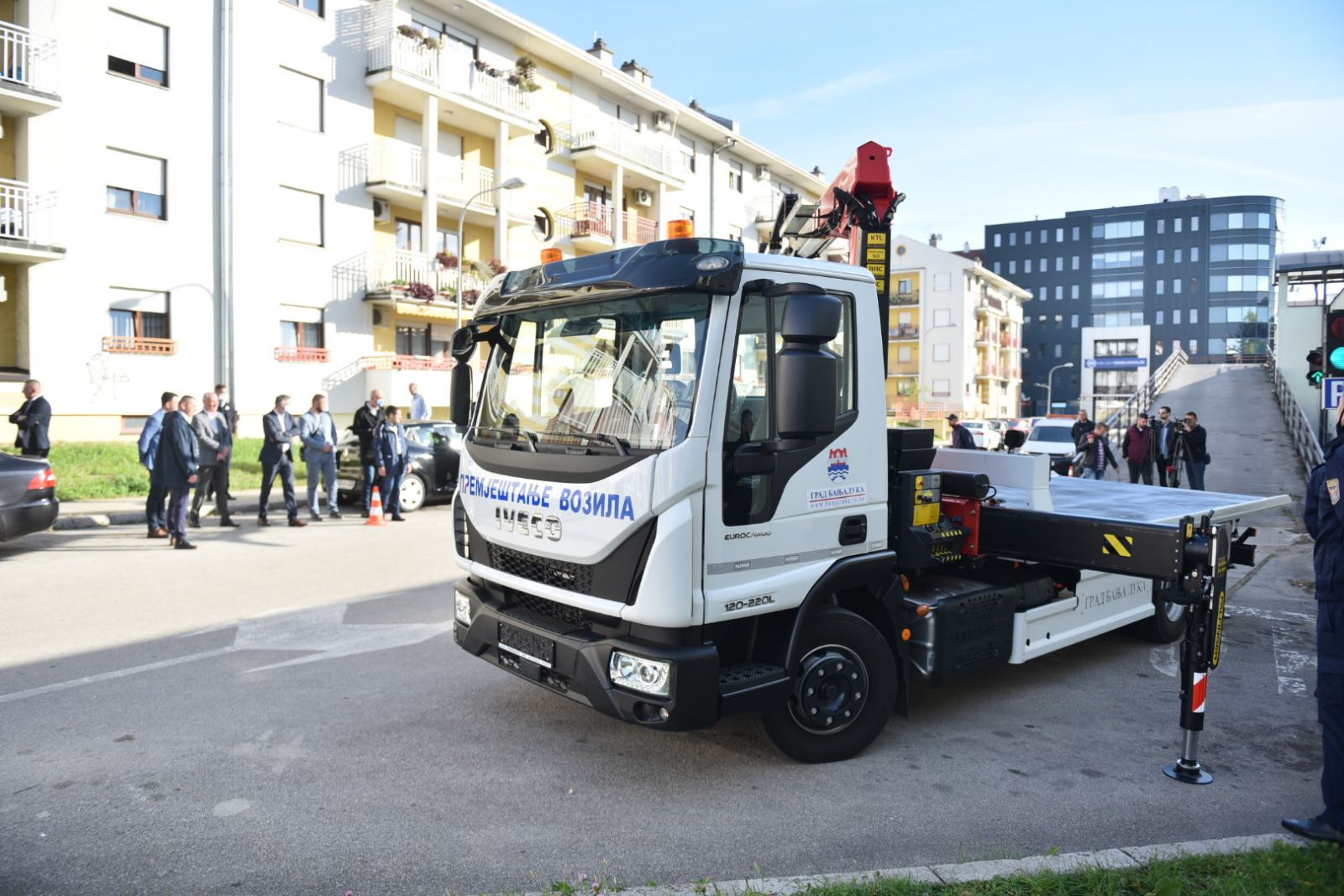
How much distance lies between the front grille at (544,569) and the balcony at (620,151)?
27554mm

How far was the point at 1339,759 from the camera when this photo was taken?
3.64 metres

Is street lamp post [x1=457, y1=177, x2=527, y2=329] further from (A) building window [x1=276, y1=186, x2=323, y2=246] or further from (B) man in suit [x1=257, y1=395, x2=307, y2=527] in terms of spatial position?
(B) man in suit [x1=257, y1=395, x2=307, y2=527]

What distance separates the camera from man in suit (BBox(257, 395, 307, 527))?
A: 12062 millimetres

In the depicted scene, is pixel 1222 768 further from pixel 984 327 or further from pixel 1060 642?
pixel 984 327

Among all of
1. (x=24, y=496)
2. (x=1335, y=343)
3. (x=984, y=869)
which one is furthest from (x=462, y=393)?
(x=1335, y=343)

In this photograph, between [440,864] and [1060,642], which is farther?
[1060,642]

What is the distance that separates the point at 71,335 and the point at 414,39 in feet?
38.8

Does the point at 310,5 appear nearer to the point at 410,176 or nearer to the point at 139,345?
the point at 410,176

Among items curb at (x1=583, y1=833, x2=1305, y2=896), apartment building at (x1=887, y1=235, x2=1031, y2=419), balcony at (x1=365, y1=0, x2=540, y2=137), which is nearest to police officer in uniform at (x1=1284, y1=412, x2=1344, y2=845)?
curb at (x1=583, y1=833, x2=1305, y2=896)

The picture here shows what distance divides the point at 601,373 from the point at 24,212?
18959mm

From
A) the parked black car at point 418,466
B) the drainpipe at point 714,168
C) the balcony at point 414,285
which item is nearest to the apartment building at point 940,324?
the drainpipe at point 714,168

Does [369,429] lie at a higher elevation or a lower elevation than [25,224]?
lower

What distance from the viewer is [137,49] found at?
19172 mm

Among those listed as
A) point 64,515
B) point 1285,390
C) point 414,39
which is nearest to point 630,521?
point 64,515
